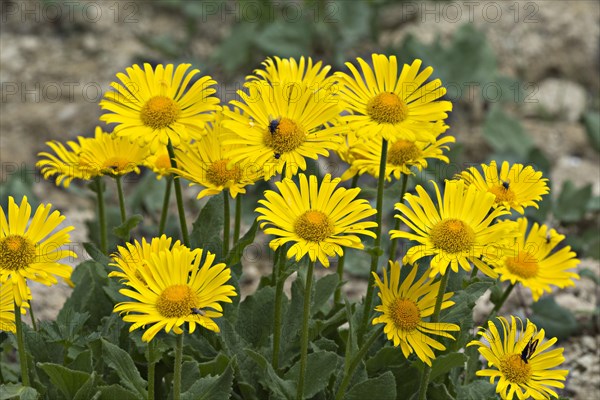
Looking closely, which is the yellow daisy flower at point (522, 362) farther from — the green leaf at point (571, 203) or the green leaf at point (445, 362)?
the green leaf at point (571, 203)

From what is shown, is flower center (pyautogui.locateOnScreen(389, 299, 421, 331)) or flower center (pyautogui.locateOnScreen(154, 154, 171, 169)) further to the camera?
flower center (pyautogui.locateOnScreen(154, 154, 171, 169))

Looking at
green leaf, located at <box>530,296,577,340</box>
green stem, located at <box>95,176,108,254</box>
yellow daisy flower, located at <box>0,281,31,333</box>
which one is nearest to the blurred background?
green leaf, located at <box>530,296,577,340</box>

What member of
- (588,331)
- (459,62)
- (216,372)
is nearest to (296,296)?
(216,372)

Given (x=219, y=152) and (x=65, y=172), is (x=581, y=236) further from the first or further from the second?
(x=65, y=172)

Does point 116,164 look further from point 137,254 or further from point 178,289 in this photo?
point 178,289

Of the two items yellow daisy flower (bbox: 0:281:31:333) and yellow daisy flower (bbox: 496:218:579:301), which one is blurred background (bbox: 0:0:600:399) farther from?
yellow daisy flower (bbox: 0:281:31:333)
